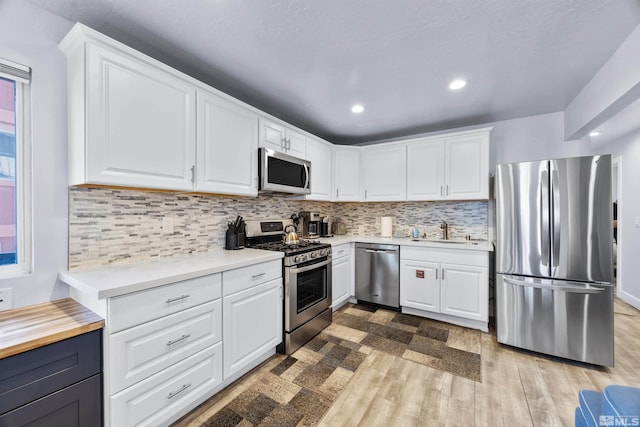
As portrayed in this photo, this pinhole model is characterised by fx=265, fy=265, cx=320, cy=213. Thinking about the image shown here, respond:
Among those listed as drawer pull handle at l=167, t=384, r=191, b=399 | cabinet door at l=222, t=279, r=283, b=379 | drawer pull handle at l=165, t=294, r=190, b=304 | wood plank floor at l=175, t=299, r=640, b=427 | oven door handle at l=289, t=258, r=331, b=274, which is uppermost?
drawer pull handle at l=165, t=294, r=190, b=304

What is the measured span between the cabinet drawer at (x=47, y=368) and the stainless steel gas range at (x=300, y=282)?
1321mm

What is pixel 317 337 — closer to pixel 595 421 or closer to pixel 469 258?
pixel 469 258

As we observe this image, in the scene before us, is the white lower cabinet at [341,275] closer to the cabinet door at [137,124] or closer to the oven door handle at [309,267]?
the oven door handle at [309,267]

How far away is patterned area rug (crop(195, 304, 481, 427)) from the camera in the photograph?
5.43 ft

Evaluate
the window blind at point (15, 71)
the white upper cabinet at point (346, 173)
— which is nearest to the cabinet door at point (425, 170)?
the white upper cabinet at point (346, 173)

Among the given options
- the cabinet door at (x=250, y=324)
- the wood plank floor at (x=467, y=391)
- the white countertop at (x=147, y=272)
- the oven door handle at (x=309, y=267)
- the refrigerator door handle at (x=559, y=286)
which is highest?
the white countertop at (x=147, y=272)

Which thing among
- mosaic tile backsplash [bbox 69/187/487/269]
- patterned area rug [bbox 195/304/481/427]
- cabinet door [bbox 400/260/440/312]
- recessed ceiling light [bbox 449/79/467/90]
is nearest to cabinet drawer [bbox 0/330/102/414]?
mosaic tile backsplash [bbox 69/187/487/269]

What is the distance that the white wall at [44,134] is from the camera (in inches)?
55.2

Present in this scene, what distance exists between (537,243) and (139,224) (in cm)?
317

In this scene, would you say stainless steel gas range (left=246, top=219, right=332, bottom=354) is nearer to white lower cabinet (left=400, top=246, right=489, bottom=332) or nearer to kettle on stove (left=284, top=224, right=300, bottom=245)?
kettle on stove (left=284, top=224, right=300, bottom=245)

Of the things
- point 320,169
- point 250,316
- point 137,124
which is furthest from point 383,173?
point 137,124

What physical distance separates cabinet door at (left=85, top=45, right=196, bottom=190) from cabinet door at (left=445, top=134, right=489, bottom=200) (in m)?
2.74

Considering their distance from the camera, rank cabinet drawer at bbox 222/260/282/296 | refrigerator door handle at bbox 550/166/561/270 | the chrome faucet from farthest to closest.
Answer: the chrome faucet
refrigerator door handle at bbox 550/166/561/270
cabinet drawer at bbox 222/260/282/296

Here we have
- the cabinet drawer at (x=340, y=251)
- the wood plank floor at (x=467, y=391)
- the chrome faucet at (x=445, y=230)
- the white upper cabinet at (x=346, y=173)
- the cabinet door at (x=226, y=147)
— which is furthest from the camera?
Result: the white upper cabinet at (x=346, y=173)
